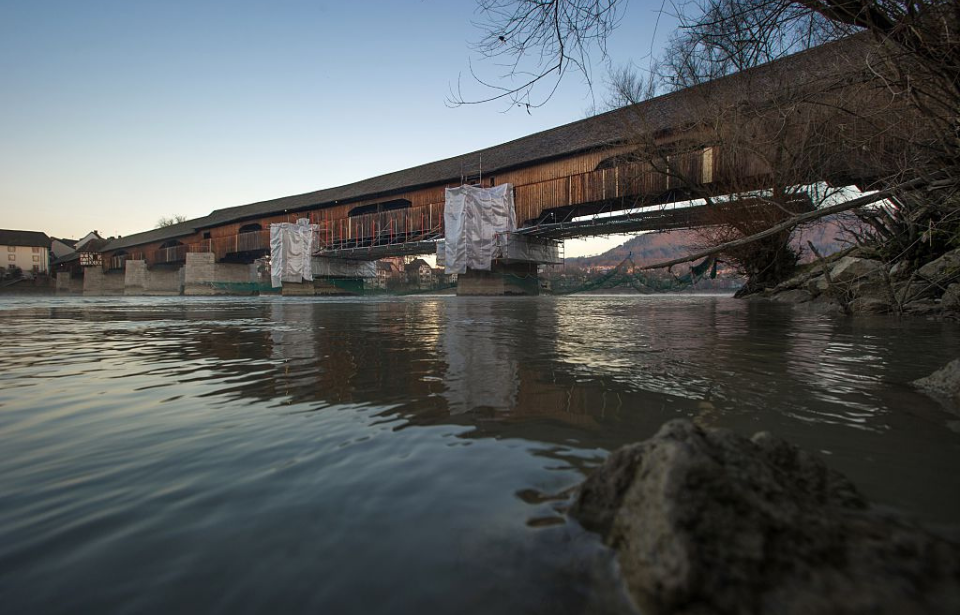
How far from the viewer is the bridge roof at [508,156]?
16.8 meters

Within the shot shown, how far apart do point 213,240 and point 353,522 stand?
147ft

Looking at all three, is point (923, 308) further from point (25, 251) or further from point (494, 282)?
point (25, 251)

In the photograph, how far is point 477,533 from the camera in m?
1.04

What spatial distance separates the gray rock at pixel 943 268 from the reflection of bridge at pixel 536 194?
7.64 feet

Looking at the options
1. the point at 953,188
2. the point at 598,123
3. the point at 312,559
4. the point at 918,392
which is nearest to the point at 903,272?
the point at 953,188

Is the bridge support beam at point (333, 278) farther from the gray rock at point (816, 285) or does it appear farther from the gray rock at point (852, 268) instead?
the gray rock at point (852, 268)

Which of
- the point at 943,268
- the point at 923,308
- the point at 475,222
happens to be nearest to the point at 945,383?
the point at 923,308

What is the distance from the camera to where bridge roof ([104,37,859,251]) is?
660 inches

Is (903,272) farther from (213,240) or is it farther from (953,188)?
(213,240)

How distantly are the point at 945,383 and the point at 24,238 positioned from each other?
98540mm

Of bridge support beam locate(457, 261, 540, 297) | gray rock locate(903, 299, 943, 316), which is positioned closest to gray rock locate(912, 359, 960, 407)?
gray rock locate(903, 299, 943, 316)

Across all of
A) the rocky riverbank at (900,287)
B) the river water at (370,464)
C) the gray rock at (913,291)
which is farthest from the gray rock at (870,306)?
the river water at (370,464)

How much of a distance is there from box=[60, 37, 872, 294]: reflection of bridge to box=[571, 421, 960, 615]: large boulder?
22.6ft

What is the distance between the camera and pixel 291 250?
3438 centimetres
